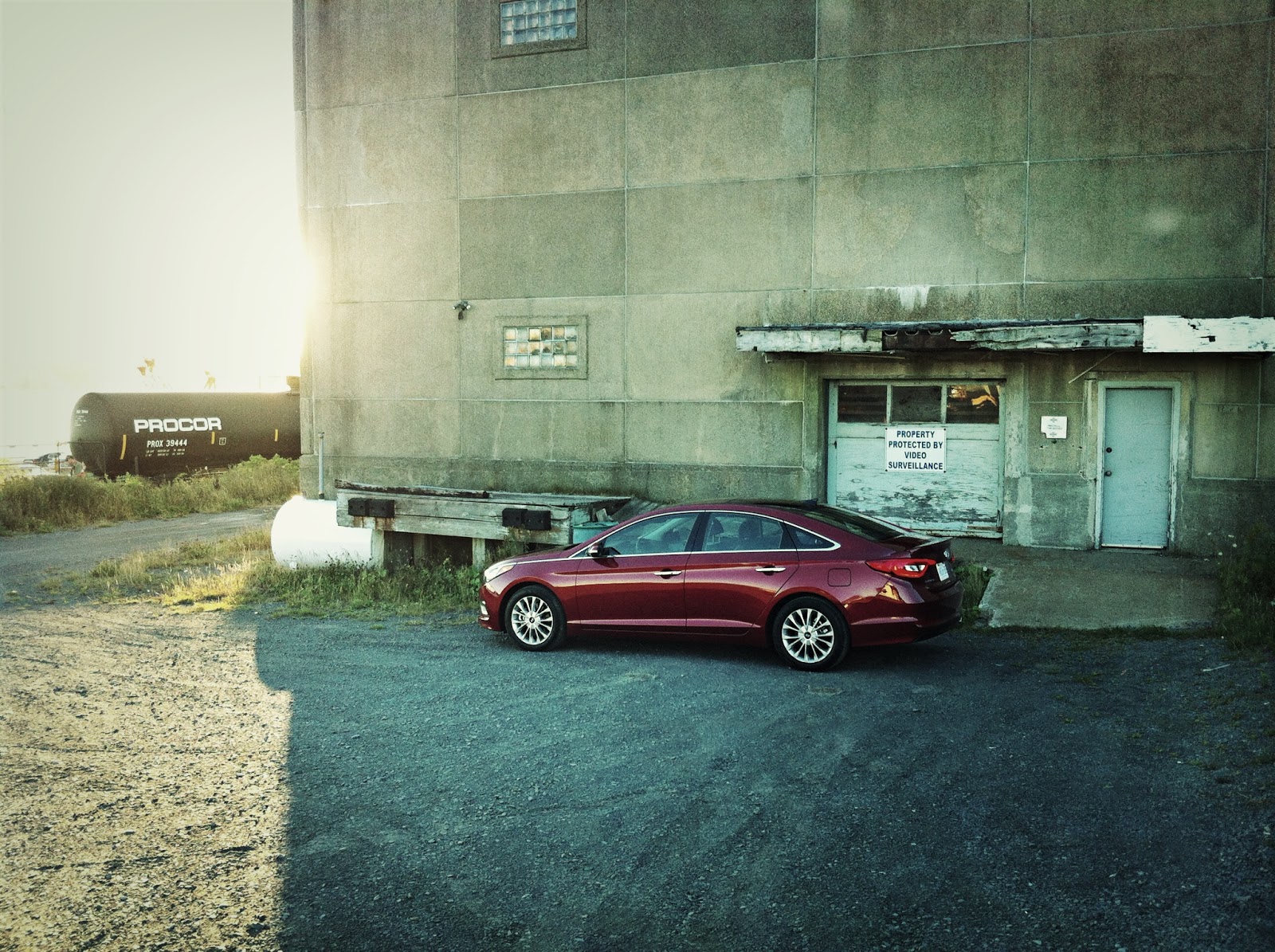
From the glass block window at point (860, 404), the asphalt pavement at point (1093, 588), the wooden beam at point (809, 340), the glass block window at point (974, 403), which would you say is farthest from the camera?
the glass block window at point (860, 404)

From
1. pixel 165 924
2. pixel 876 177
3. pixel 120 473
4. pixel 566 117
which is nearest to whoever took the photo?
pixel 165 924

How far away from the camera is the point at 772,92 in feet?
54.2

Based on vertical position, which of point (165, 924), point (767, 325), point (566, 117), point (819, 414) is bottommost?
point (165, 924)

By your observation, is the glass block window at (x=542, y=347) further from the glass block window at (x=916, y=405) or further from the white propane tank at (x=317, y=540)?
the glass block window at (x=916, y=405)

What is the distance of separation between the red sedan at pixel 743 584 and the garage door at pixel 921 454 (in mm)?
5875

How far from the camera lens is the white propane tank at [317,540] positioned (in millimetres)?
15875

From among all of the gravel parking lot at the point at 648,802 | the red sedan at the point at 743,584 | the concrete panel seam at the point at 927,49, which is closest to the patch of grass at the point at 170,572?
the gravel parking lot at the point at 648,802

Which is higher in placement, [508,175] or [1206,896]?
[508,175]

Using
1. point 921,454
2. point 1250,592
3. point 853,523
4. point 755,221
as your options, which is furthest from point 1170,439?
point 853,523

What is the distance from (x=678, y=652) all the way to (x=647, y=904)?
5654 mm

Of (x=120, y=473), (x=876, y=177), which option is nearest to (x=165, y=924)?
(x=876, y=177)

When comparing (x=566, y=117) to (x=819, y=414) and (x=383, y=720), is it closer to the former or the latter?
(x=819, y=414)

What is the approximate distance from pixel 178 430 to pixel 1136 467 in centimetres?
2327

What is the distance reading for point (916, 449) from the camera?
54.0 feet
